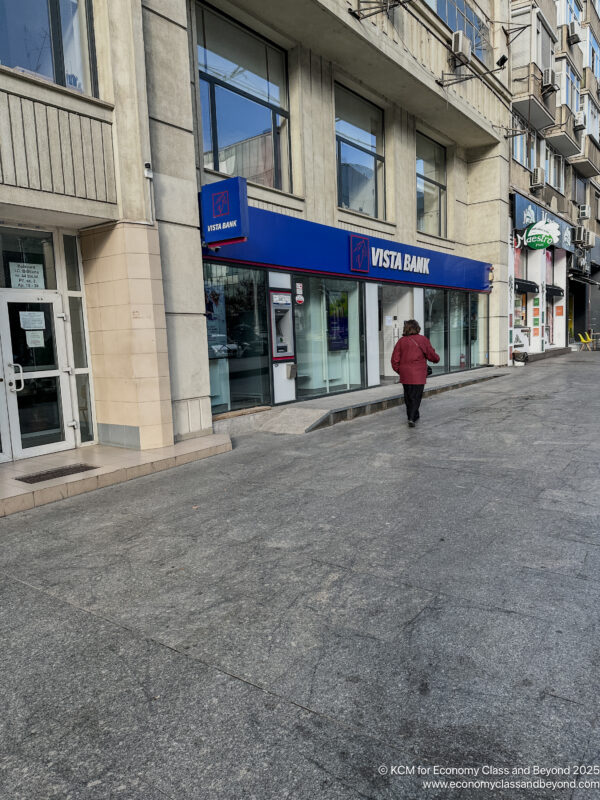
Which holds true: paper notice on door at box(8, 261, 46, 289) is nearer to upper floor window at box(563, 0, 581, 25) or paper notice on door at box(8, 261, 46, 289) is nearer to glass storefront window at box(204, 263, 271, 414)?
glass storefront window at box(204, 263, 271, 414)

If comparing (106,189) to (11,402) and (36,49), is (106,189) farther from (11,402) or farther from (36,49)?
(11,402)

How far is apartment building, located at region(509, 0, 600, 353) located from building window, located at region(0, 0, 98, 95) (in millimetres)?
16589

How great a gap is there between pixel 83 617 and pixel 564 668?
8.73 ft

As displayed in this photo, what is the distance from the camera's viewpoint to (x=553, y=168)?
25719 mm

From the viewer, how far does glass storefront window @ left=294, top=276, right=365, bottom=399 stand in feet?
38.4

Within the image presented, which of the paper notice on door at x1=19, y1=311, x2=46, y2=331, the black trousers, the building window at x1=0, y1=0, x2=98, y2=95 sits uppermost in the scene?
the building window at x1=0, y1=0, x2=98, y2=95

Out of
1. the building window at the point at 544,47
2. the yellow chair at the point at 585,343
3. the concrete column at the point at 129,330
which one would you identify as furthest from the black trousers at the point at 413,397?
the yellow chair at the point at 585,343

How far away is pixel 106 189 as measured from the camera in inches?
285

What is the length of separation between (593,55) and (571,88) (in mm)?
6007

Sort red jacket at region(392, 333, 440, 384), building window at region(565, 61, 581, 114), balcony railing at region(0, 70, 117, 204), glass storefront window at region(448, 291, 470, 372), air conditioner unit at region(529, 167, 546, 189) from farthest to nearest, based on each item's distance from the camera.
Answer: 1. building window at region(565, 61, 581, 114)
2. air conditioner unit at region(529, 167, 546, 189)
3. glass storefront window at region(448, 291, 470, 372)
4. red jacket at region(392, 333, 440, 384)
5. balcony railing at region(0, 70, 117, 204)

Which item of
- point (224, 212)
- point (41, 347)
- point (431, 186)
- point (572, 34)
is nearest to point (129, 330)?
point (41, 347)

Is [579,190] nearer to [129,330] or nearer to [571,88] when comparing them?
[571,88]

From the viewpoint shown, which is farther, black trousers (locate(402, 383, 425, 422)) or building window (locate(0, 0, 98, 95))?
black trousers (locate(402, 383, 425, 422))

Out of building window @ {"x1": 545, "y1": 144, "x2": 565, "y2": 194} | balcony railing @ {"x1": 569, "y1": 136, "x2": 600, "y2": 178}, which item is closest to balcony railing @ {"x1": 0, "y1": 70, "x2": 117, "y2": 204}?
building window @ {"x1": 545, "y1": 144, "x2": 565, "y2": 194}
